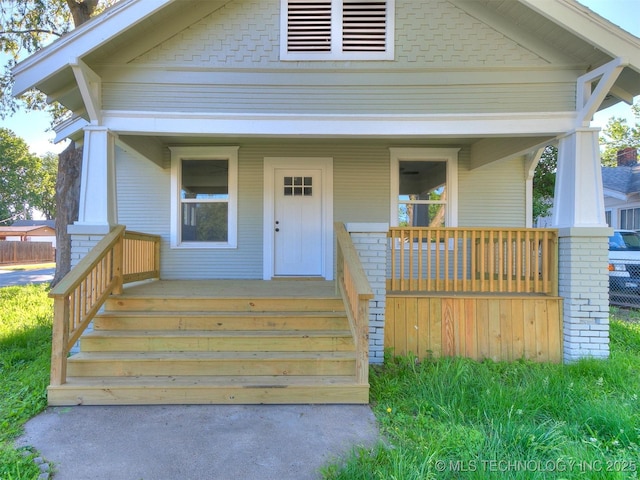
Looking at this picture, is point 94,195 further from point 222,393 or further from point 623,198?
point 623,198

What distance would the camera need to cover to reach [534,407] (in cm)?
301

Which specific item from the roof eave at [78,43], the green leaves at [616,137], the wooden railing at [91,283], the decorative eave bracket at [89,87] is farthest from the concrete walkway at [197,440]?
the green leaves at [616,137]

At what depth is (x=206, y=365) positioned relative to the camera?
344cm

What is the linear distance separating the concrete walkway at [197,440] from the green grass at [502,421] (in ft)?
0.93

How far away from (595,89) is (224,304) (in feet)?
16.8

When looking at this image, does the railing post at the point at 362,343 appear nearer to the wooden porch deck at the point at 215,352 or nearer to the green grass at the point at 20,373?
the wooden porch deck at the point at 215,352

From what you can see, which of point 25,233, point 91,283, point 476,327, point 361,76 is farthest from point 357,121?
point 25,233

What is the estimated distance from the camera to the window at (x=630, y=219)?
11750mm

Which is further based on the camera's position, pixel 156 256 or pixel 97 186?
pixel 156 256

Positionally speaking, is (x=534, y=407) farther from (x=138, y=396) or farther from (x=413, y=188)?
(x=413, y=188)

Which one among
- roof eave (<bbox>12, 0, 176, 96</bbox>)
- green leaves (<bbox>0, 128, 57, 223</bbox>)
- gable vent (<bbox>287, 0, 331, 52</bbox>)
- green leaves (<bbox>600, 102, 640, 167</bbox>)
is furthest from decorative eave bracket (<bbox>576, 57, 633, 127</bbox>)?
green leaves (<bbox>0, 128, 57, 223</bbox>)

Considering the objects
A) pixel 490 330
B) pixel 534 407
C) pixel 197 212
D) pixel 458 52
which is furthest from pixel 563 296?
pixel 197 212

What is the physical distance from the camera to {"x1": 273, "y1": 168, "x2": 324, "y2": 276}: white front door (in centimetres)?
612

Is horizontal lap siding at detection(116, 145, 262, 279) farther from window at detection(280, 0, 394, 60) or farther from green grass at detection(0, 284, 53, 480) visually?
window at detection(280, 0, 394, 60)
